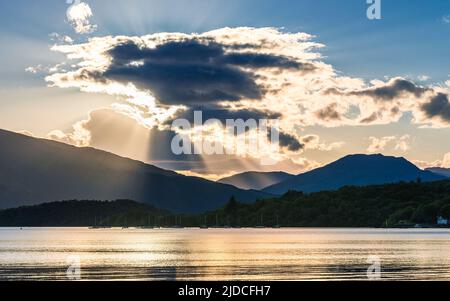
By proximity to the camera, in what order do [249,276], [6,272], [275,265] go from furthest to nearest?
[275,265] → [6,272] → [249,276]

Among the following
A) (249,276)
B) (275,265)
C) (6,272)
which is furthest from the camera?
(275,265)

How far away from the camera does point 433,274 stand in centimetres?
8731
